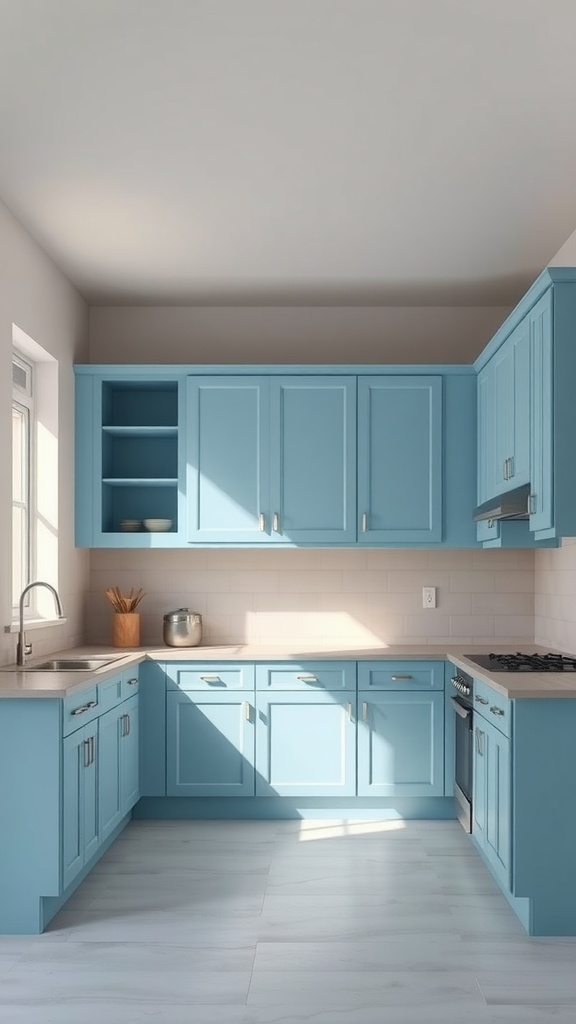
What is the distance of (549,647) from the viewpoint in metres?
5.06

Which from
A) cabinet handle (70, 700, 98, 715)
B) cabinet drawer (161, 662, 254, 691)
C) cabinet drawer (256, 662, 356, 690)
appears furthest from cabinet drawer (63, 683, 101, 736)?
cabinet drawer (256, 662, 356, 690)

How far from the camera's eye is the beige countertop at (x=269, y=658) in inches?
131

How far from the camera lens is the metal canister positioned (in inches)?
202

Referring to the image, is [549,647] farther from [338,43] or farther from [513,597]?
[338,43]

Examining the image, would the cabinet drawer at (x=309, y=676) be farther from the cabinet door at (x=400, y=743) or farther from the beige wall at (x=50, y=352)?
the beige wall at (x=50, y=352)

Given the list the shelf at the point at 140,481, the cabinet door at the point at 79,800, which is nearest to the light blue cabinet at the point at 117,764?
the cabinet door at the point at 79,800

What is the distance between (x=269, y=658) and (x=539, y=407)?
1901mm

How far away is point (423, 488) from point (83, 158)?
2447 mm

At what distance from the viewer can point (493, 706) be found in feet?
12.2

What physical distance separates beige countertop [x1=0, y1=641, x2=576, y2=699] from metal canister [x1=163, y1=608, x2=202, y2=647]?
0.18 ft

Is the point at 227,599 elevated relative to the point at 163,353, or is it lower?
lower

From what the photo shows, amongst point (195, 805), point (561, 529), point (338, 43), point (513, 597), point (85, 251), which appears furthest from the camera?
point (513, 597)

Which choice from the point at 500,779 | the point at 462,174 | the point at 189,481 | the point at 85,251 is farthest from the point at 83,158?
the point at 500,779

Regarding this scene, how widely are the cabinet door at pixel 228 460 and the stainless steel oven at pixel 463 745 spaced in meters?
1.31
